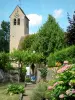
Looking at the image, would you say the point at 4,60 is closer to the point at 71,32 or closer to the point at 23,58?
the point at 23,58

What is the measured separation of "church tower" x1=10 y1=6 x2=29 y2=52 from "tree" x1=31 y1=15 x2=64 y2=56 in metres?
29.9

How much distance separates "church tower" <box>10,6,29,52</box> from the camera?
81.5 metres

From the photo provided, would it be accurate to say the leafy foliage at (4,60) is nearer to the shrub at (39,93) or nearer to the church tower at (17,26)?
the shrub at (39,93)

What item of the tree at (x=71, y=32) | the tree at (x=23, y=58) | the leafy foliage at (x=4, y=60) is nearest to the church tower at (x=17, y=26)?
the tree at (x=23, y=58)

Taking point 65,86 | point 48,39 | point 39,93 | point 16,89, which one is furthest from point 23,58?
point 65,86

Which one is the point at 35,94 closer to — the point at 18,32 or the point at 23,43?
the point at 23,43

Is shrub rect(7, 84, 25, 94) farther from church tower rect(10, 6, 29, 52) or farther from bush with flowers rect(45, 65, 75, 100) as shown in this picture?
church tower rect(10, 6, 29, 52)

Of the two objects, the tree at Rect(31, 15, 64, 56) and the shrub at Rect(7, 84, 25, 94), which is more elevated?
the tree at Rect(31, 15, 64, 56)

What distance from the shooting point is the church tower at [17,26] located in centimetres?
8147

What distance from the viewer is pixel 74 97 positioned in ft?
24.4

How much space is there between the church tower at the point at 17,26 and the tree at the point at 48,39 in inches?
1176

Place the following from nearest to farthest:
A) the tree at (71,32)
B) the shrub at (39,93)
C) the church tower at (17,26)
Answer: the shrub at (39,93)
the tree at (71,32)
the church tower at (17,26)

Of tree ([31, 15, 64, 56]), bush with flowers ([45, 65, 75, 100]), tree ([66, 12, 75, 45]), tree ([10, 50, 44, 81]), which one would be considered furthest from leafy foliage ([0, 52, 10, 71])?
bush with flowers ([45, 65, 75, 100])

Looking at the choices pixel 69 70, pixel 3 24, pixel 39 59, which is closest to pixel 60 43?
pixel 39 59
